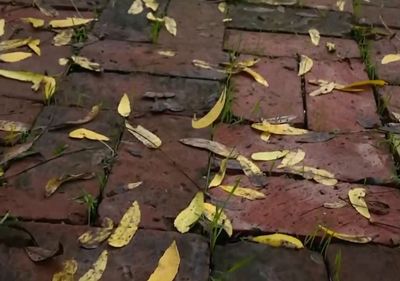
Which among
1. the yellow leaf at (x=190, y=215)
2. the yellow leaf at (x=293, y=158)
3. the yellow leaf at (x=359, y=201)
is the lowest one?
the yellow leaf at (x=190, y=215)

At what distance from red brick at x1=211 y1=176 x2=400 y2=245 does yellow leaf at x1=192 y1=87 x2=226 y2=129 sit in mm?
230

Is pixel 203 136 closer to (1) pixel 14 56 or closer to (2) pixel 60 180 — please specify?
(2) pixel 60 180

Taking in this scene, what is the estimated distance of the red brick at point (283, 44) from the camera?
2.28 metres

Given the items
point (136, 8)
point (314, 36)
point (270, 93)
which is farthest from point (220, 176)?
point (136, 8)

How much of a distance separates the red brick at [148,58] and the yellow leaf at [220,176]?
0.44 meters

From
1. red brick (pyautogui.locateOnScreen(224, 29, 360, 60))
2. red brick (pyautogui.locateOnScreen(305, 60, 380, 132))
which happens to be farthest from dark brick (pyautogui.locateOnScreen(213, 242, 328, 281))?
red brick (pyautogui.locateOnScreen(224, 29, 360, 60))

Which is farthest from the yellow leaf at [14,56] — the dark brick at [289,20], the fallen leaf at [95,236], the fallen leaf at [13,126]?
the fallen leaf at [95,236]

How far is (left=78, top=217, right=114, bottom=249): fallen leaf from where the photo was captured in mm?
1491

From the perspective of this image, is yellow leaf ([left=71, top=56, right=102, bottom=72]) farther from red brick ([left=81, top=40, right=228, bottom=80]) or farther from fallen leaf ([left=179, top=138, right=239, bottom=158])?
fallen leaf ([left=179, top=138, right=239, bottom=158])

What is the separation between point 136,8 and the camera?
2.47m

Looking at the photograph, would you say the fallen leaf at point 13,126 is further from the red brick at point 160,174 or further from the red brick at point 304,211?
the red brick at point 304,211

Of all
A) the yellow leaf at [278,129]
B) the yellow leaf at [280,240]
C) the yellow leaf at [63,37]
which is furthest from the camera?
the yellow leaf at [63,37]

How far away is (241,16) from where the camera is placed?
2.48 metres

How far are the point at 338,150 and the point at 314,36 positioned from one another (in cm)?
66
